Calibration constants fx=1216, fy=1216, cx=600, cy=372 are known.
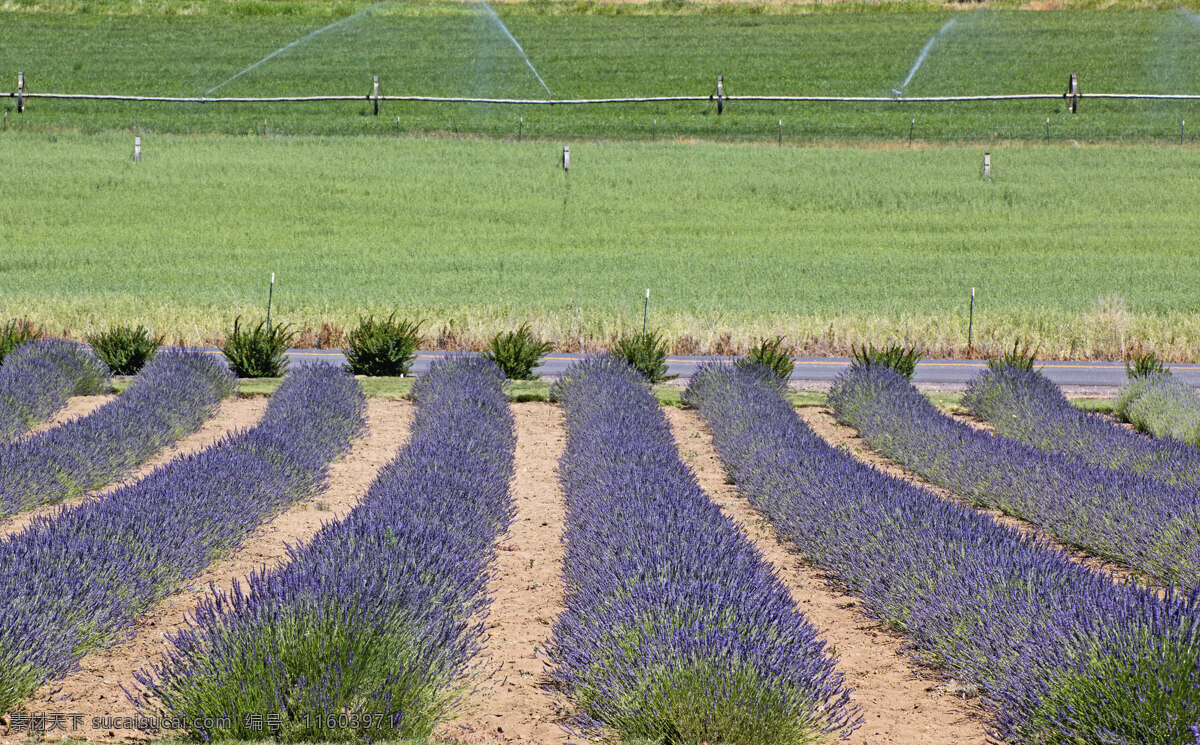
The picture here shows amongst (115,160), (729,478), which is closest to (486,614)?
(729,478)

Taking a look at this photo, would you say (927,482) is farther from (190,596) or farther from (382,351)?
(382,351)

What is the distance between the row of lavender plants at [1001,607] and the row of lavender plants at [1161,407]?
485 centimetres

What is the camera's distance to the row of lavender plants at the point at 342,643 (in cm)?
470

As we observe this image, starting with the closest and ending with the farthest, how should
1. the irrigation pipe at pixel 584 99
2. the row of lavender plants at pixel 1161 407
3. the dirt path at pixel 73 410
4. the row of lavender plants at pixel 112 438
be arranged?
the row of lavender plants at pixel 112 438, the dirt path at pixel 73 410, the row of lavender plants at pixel 1161 407, the irrigation pipe at pixel 584 99

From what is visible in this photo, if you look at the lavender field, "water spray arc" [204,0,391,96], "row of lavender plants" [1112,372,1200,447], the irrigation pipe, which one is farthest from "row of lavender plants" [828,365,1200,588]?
"water spray arc" [204,0,391,96]

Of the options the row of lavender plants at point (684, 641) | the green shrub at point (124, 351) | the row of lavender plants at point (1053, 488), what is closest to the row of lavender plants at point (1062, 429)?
the row of lavender plants at point (1053, 488)

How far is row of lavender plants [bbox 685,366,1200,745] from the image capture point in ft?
14.7

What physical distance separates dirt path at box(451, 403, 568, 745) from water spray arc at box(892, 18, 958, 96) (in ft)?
144

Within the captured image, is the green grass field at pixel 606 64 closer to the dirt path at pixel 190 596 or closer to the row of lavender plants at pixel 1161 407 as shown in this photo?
the row of lavender plants at pixel 1161 407

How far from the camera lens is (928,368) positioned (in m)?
18.6

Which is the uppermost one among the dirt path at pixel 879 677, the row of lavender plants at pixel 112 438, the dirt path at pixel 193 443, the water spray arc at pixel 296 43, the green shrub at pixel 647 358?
the water spray arc at pixel 296 43

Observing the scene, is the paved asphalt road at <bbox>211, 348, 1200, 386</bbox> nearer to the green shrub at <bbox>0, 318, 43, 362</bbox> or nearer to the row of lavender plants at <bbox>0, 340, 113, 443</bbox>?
the green shrub at <bbox>0, 318, 43, 362</bbox>

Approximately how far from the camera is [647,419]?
11242 mm

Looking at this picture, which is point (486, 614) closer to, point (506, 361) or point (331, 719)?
point (331, 719)
